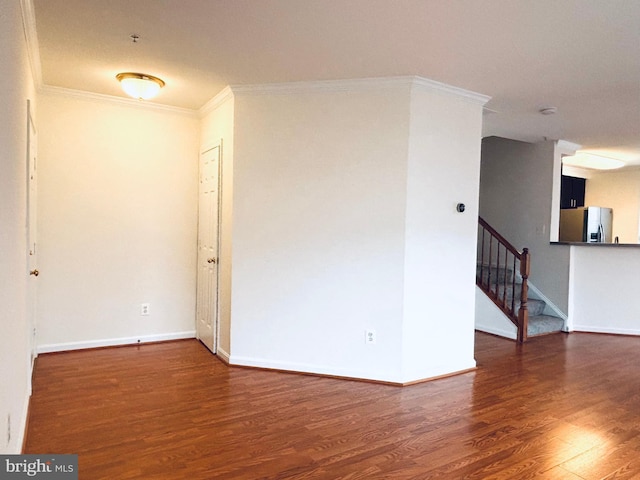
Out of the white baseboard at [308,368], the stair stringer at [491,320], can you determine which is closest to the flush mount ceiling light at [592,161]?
the stair stringer at [491,320]

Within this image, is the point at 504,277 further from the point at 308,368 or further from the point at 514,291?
the point at 308,368

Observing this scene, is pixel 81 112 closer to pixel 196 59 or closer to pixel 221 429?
pixel 196 59

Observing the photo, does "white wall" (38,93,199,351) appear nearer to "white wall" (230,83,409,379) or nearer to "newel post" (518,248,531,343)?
"white wall" (230,83,409,379)

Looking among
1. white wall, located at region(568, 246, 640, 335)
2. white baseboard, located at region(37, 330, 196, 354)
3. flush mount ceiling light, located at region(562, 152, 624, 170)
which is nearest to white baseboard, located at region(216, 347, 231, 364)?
white baseboard, located at region(37, 330, 196, 354)

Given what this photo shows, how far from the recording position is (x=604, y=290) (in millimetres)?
5660

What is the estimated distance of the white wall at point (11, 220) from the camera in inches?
67.9

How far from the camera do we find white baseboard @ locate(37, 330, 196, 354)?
4082 mm

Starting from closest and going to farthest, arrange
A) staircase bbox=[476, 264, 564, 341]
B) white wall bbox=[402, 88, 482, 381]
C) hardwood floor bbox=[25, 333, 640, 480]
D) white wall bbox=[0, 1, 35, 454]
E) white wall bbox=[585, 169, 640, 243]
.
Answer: white wall bbox=[0, 1, 35, 454], hardwood floor bbox=[25, 333, 640, 480], white wall bbox=[402, 88, 482, 381], staircase bbox=[476, 264, 564, 341], white wall bbox=[585, 169, 640, 243]

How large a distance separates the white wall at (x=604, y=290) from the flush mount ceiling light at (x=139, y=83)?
17.6 feet

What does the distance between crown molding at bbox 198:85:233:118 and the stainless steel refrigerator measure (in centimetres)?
620

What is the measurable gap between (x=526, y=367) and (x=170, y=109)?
440cm

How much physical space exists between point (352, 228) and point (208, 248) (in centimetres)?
164

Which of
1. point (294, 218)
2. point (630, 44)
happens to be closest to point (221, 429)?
point (294, 218)

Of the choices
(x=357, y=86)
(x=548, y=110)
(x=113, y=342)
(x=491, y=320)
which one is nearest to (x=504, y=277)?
(x=491, y=320)
